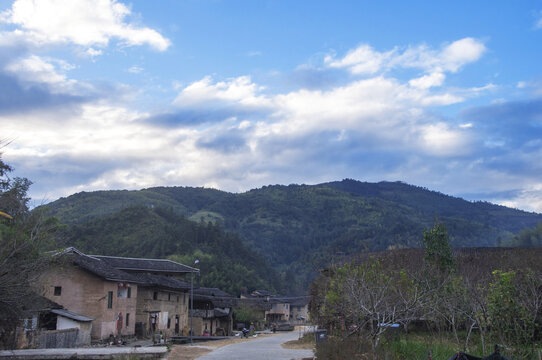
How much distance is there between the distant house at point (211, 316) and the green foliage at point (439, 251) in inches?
1172

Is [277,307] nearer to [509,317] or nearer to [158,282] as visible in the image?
[158,282]

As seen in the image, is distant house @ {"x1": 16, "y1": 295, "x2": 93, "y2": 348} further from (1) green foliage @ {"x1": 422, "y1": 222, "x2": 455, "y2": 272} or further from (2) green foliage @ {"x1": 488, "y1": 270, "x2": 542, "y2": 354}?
(1) green foliage @ {"x1": 422, "y1": 222, "x2": 455, "y2": 272}

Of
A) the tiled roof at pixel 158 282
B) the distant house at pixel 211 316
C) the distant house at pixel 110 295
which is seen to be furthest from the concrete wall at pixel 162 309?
the distant house at pixel 211 316

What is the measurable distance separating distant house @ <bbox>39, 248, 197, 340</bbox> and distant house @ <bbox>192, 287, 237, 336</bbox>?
10.4 feet

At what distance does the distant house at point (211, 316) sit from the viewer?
57156 millimetres

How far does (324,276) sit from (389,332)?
18881mm

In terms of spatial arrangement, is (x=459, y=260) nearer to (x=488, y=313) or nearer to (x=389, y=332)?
(x=389, y=332)

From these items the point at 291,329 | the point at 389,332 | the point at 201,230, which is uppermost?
the point at 201,230

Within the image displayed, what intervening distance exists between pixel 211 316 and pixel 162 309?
27.5 ft

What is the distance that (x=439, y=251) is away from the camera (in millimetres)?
36188

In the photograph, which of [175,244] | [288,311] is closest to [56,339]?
[288,311]

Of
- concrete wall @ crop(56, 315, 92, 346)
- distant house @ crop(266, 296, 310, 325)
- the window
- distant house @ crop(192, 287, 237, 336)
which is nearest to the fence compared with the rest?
concrete wall @ crop(56, 315, 92, 346)

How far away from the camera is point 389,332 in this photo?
22.6 metres

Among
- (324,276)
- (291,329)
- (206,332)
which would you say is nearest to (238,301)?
(291,329)
